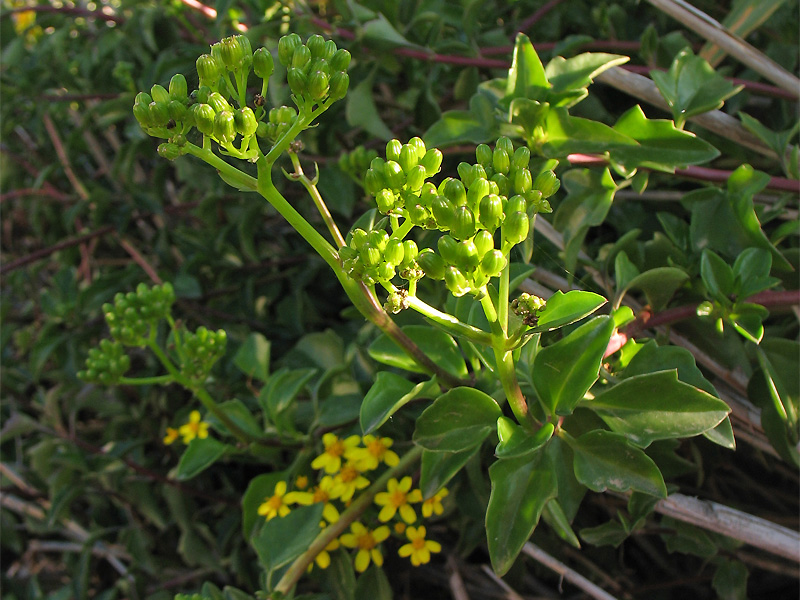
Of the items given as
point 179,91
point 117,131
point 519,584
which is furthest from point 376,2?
point 117,131

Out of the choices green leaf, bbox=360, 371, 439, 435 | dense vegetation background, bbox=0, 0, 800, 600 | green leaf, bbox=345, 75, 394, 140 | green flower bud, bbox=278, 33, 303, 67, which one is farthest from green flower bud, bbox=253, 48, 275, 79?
green leaf, bbox=345, 75, 394, 140

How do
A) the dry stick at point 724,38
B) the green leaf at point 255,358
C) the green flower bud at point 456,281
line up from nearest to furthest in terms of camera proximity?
the green flower bud at point 456,281, the dry stick at point 724,38, the green leaf at point 255,358

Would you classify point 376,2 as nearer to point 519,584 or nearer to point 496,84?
point 496,84

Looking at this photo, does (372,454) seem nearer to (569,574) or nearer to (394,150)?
(569,574)

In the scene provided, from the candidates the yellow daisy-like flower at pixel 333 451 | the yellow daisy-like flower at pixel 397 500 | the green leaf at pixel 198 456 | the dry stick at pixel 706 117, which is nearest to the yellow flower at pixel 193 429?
the green leaf at pixel 198 456

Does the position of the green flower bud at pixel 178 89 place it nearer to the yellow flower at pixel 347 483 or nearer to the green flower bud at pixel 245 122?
the green flower bud at pixel 245 122

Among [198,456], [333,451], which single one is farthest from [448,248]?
[198,456]

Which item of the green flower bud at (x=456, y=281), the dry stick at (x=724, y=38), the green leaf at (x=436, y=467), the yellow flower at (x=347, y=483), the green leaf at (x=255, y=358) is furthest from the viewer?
the green leaf at (x=255, y=358)
